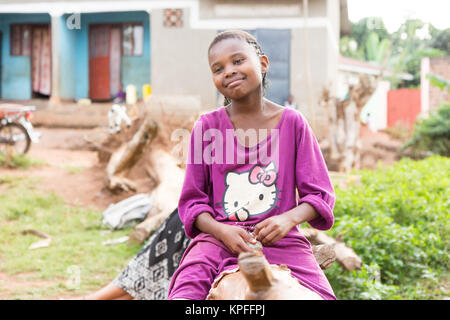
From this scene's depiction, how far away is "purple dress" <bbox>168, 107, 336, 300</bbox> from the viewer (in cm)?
157

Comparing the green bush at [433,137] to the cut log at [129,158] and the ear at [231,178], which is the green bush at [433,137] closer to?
the cut log at [129,158]

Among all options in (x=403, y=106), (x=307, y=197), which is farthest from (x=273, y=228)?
(x=403, y=106)

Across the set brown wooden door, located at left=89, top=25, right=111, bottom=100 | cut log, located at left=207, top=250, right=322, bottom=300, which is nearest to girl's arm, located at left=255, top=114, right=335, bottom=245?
cut log, located at left=207, top=250, right=322, bottom=300

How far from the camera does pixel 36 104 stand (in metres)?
12.6

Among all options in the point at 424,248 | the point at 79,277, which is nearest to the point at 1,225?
the point at 79,277

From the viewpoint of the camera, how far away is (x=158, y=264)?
2.76 m

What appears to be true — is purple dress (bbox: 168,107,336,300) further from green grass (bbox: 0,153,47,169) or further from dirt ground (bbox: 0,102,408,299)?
green grass (bbox: 0,153,47,169)

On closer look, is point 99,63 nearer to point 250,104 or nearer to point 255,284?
point 250,104

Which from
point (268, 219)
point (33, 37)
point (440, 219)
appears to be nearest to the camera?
point (268, 219)

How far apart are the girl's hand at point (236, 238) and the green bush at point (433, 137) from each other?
11.0 meters

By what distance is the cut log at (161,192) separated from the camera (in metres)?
4.49

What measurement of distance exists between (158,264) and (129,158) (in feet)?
12.4
